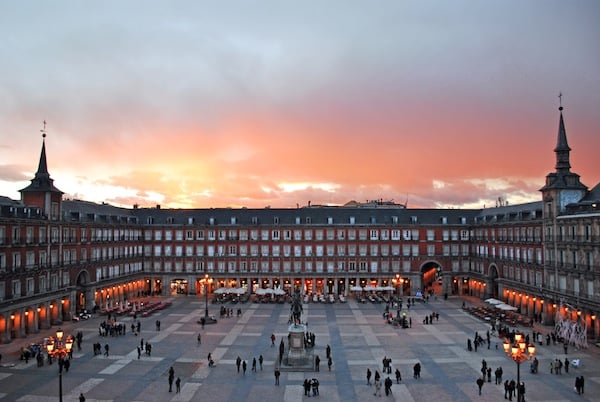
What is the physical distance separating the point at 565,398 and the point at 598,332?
21.7m

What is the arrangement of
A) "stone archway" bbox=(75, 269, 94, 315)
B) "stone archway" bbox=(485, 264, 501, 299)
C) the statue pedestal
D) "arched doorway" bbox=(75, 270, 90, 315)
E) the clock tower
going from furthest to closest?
"stone archway" bbox=(485, 264, 501, 299)
"stone archway" bbox=(75, 269, 94, 315)
"arched doorway" bbox=(75, 270, 90, 315)
the clock tower
the statue pedestal

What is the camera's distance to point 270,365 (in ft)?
145

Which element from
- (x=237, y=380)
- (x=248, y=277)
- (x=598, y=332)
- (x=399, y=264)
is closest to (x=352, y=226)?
(x=399, y=264)

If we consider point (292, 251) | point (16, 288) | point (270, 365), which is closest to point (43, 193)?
point (16, 288)

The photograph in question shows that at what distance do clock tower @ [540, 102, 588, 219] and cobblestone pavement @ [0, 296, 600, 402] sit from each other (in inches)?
613

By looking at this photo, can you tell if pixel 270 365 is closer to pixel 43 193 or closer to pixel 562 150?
pixel 43 193

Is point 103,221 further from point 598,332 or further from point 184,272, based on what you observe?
point 598,332

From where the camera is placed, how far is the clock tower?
61938mm

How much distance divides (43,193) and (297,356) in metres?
41.2

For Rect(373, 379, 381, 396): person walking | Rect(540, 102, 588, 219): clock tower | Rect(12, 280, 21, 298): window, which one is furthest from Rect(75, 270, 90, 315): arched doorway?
Rect(540, 102, 588, 219): clock tower

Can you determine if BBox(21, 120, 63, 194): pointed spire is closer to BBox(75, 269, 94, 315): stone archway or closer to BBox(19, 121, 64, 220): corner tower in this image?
BBox(19, 121, 64, 220): corner tower

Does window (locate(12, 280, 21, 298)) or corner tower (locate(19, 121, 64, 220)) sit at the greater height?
corner tower (locate(19, 121, 64, 220))

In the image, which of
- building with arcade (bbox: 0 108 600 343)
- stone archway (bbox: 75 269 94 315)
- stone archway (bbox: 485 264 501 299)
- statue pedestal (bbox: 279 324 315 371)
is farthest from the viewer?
stone archway (bbox: 485 264 501 299)

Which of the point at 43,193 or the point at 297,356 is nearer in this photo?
the point at 297,356
